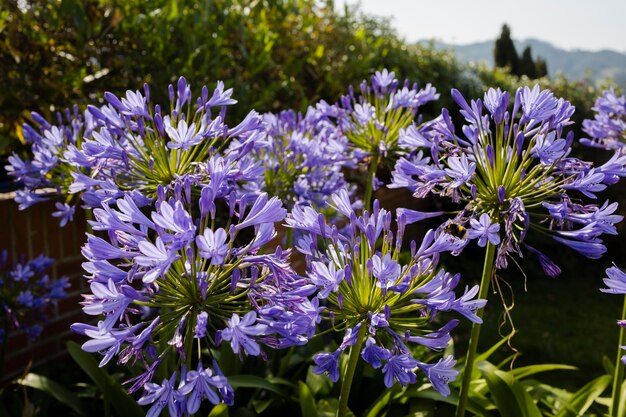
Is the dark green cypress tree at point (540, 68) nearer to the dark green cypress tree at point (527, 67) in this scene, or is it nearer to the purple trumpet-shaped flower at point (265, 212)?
the dark green cypress tree at point (527, 67)

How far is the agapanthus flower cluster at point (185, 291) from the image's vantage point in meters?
1.28

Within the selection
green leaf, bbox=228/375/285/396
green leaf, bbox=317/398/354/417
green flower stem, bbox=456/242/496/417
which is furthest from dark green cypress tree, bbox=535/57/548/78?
green flower stem, bbox=456/242/496/417

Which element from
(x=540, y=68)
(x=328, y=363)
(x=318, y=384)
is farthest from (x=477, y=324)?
(x=540, y=68)

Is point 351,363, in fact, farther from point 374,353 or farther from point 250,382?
point 250,382

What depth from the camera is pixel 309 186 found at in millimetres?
2670

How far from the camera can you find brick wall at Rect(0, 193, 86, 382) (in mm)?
3355

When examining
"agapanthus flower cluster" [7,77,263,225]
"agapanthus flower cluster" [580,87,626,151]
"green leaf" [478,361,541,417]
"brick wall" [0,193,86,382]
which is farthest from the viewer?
"brick wall" [0,193,86,382]

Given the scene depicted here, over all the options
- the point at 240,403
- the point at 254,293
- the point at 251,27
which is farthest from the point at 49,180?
the point at 251,27

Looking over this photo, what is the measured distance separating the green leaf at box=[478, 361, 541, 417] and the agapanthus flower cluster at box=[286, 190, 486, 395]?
0.90 metres

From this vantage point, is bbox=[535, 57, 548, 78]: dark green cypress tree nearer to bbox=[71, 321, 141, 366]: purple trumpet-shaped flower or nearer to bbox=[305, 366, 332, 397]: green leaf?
bbox=[305, 366, 332, 397]: green leaf

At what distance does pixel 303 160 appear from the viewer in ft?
8.80

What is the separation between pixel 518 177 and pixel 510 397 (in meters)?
0.99

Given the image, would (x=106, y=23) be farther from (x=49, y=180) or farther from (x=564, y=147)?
(x=564, y=147)

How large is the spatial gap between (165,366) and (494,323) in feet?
15.4
